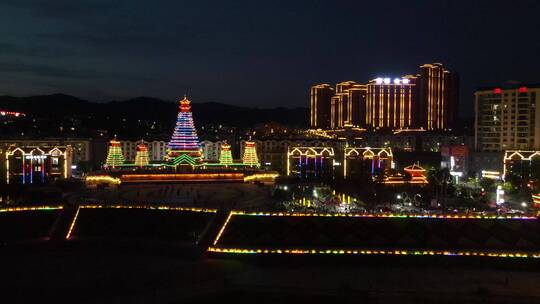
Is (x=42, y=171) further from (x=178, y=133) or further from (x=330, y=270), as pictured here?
(x=330, y=270)

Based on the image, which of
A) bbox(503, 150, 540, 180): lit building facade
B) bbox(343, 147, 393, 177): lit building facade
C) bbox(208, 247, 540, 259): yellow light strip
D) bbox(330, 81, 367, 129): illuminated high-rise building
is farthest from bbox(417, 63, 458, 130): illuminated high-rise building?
bbox(208, 247, 540, 259): yellow light strip

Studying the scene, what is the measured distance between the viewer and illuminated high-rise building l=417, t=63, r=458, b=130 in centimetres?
6253

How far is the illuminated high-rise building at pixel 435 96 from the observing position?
6253cm

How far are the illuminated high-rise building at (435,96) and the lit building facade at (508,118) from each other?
83.7 ft

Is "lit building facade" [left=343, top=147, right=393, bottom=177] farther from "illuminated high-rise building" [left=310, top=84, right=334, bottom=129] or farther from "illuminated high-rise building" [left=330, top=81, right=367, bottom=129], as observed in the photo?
"illuminated high-rise building" [left=310, top=84, right=334, bottom=129]

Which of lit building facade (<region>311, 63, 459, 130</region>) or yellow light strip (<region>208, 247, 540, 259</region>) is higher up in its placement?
lit building facade (<region>311, 63, 459, 130</region>)

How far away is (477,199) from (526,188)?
350 cm

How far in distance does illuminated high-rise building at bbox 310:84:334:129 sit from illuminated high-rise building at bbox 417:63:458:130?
12311 mm

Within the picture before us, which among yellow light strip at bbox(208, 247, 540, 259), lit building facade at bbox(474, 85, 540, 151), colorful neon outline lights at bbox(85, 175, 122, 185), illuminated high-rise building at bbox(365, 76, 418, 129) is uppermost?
illuminated high-rise building at bbox(365, 76, 418, 129)

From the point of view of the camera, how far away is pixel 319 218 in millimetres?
17031

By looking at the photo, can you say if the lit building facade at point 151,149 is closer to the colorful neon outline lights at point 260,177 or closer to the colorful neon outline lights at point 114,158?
the colorful neon outline lights at point 114,158

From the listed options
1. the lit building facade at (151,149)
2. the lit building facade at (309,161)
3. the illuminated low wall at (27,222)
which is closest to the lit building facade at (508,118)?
the lit building facade at (309,161)

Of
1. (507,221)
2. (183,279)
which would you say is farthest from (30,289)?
(507,221)

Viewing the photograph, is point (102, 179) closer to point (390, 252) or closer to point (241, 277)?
point (241, 277)
